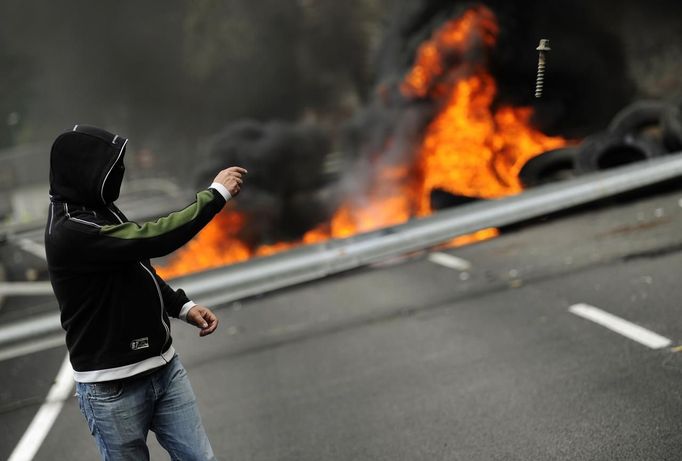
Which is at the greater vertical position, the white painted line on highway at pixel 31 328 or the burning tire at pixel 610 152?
the burning tire at pixel 610 152

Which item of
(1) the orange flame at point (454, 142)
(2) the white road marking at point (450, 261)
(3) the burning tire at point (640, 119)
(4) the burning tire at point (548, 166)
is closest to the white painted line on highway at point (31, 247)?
(1) the orange flame at point (454, 142)

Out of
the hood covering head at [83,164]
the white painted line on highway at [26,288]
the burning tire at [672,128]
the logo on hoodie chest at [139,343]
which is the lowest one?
the white painted line on highway at [26,288]

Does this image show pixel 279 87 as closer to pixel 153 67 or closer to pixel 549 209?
pixel 153 67

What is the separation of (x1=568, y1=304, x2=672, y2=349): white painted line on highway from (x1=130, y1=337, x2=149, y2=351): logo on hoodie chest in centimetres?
383

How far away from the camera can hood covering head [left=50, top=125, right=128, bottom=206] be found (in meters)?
2.87

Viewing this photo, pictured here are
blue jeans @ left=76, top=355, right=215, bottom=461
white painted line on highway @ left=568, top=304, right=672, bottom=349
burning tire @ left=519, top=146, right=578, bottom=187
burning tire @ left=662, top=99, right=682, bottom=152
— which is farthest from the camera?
burning tire @ left=519, top=146, right=578, bottom=187

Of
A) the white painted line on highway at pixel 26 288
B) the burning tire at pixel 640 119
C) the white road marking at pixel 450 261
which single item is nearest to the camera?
the white road marking at pixel 450 261

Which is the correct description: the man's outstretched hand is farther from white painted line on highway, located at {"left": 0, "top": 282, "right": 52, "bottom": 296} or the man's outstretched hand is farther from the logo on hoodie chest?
white painted line on highway, located at {"left": 0, "top": 282, "right": 52, "bottom": 296}

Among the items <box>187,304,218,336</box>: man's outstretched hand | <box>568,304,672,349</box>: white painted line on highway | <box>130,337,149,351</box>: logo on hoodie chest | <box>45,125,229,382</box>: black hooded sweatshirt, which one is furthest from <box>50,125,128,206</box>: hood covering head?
<box>568,304,672,349</box>: white painted line on highway

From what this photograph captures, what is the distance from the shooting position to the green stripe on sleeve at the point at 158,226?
9.40ft

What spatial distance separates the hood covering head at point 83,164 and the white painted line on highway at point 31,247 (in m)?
6.51

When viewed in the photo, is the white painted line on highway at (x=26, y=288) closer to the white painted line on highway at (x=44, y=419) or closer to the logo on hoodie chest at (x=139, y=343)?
the white painted line on highway at (x=44, y=419)

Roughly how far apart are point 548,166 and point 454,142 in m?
1.62

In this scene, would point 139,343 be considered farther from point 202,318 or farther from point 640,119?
point 640,119
